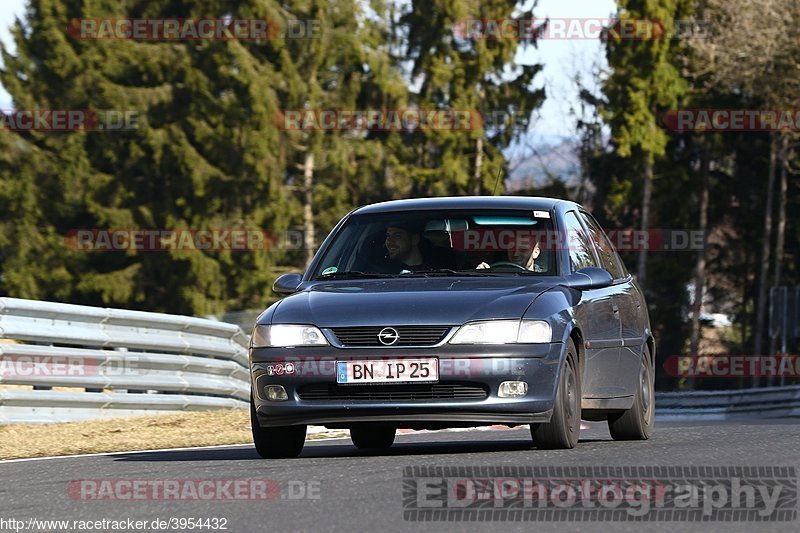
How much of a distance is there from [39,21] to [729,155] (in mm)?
23650

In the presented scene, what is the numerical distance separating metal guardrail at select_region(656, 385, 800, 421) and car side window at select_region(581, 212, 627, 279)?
9130mm

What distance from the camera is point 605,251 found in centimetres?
1145

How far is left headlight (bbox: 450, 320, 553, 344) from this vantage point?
8.87 m

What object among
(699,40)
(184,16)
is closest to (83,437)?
(699,40)

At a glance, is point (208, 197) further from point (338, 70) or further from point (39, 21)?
point (39, 21)

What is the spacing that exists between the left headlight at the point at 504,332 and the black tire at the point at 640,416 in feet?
7.41

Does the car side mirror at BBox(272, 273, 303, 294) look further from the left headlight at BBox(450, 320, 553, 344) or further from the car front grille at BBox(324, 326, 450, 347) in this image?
the left headlight at BBox(450, 320, 553, 344)

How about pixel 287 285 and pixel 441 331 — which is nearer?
pixel 441 331

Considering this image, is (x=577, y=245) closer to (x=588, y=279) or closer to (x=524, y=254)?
(x=524, y=254)

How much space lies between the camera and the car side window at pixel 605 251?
11247 millimetres

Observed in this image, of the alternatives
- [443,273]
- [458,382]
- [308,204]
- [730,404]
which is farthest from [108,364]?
[308,204]

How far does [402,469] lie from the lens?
8273 millimetres

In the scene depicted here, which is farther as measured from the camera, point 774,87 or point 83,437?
point 774,87

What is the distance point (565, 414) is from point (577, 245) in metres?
1.65
